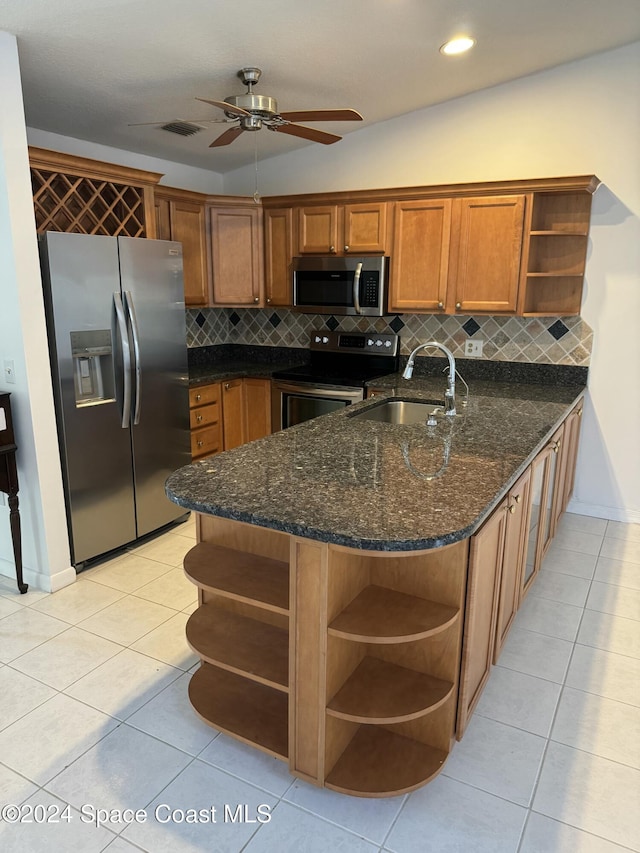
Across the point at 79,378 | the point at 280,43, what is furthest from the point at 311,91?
the point at 79,378

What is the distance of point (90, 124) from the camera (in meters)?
3.40

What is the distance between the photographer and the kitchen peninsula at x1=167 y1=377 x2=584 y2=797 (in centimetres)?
160

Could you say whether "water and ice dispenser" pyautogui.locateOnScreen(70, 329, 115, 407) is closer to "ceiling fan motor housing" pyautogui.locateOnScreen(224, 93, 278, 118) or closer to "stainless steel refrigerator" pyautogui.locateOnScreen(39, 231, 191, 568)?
"stainless steel refrigerator" pyautogui.locateOnScreen(39, 231, 191, 568)

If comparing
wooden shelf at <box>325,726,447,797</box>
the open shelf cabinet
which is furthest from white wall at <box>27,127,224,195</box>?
wooden shelf at <box>325,726,447,797</box>

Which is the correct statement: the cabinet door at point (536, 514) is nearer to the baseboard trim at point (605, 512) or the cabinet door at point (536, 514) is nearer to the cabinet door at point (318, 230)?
the baseboard trim at point (605, 512)

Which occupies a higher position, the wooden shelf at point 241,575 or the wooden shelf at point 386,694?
the wooden shelf at point 241,575

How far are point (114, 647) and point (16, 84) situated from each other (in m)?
2.39

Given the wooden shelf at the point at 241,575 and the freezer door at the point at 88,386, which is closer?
the wooden shelf at the point at 241,575

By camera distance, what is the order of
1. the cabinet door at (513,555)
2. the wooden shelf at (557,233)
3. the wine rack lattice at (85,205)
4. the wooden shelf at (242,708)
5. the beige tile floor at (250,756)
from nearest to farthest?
the beige tile floor at (250,756) → the wooden shelf at (242,708) → the cabinet door at (513,555) → the wine rack lattice at (85,205) → the wooden shelf at (557,233)

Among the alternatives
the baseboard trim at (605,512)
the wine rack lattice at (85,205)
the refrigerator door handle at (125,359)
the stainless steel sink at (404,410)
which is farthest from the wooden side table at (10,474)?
the baseboard trim at (605,512)

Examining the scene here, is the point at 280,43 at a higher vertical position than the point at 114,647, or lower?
higher

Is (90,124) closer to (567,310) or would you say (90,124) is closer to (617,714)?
(567,310)

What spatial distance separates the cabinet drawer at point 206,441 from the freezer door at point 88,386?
760 mm

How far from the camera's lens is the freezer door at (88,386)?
2.81m
